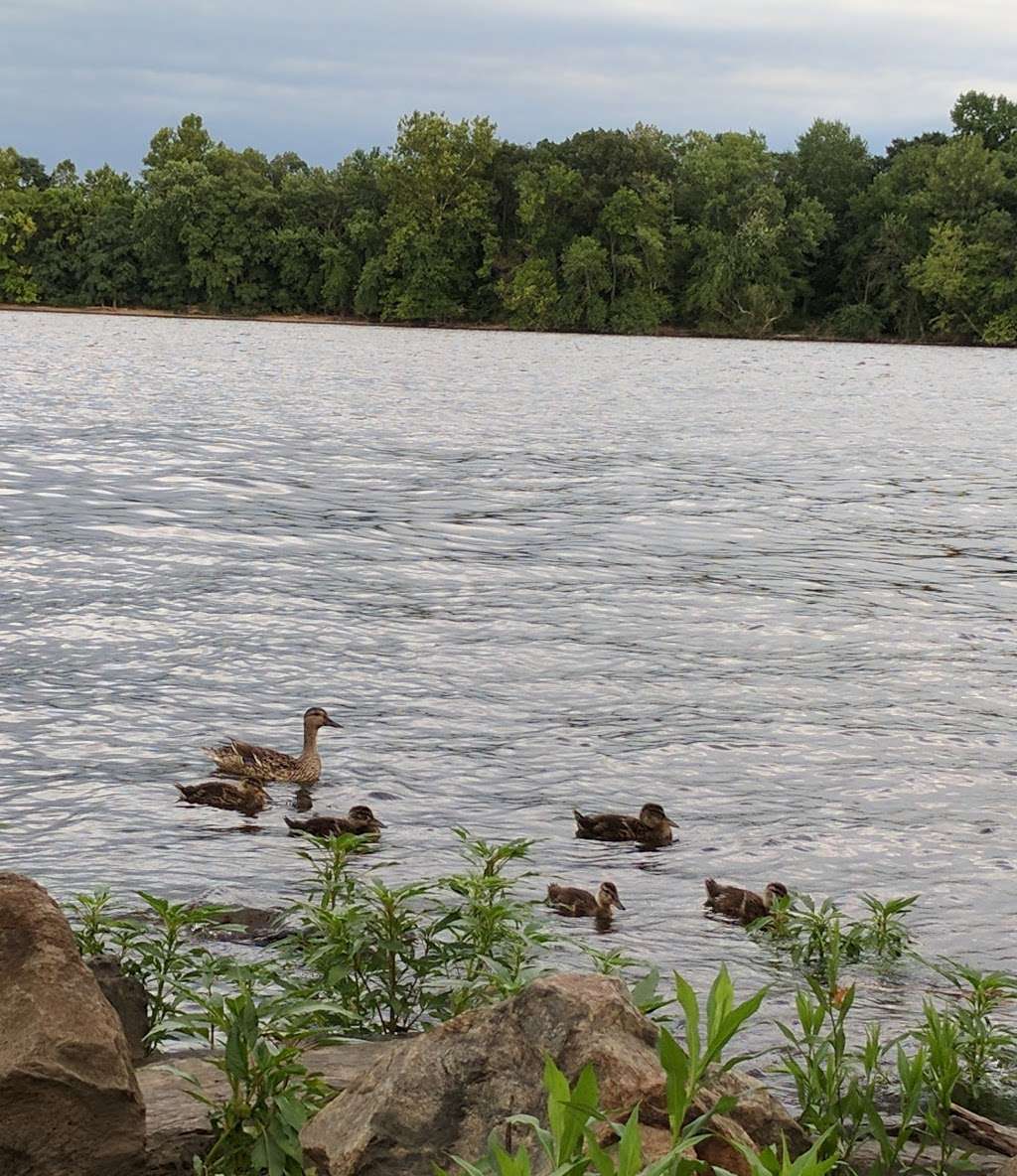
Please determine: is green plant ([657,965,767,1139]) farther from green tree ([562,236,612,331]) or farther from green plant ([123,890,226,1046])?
green tree ([562,236,612,331])

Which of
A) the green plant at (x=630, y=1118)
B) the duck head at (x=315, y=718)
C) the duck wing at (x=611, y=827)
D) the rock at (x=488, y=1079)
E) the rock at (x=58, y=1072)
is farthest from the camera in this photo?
the duck head at (x=315, y=718)

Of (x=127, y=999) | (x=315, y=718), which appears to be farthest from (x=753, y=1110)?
(x=315, y=718)

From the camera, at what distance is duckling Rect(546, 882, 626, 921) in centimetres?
875

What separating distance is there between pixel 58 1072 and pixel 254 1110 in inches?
22.1

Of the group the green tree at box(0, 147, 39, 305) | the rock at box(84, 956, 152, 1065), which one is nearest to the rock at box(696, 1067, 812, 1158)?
the rock at box(84, 956, 152, 1065)

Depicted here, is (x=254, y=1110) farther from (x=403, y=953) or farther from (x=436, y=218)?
(x=436, y=218)

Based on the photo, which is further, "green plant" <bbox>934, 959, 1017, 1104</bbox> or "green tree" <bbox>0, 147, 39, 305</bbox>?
"green tree" <bbox>0, 147, 39, 305</bbox>

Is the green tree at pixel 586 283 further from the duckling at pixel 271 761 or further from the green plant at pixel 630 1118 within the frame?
the green plant at pixel 630 1118

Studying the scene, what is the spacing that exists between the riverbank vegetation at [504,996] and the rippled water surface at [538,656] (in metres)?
0.70

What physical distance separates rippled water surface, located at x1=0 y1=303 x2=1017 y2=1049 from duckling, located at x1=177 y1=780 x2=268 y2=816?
14cm

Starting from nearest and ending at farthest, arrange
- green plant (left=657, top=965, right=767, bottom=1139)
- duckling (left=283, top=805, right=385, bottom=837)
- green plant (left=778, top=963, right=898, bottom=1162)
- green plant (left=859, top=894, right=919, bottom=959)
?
green plant (left=657, top=965, right=767, bottom=1139), green plant (left=778, top=963, right=898, bottom=1162), green plant (left=859, top=894, right=919, bottom=959), duckling (left=283, top=805, right=385, bottom=837)

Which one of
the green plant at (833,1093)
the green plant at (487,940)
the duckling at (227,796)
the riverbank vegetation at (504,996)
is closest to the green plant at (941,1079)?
the riverbank vegetation at (504,996)

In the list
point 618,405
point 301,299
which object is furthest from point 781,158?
point 618,405

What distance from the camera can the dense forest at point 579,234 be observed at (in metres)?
118
